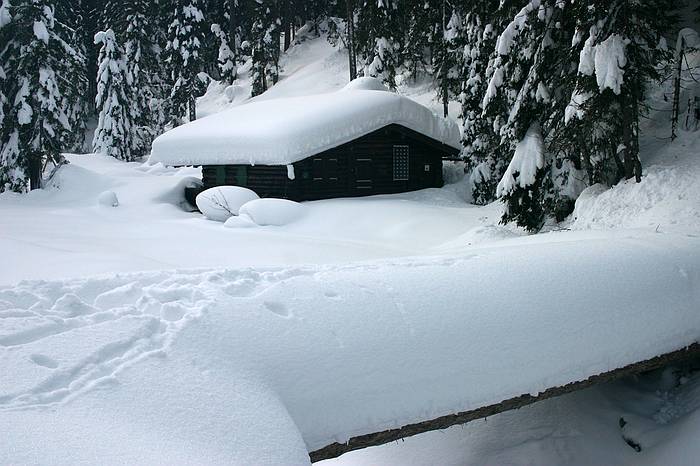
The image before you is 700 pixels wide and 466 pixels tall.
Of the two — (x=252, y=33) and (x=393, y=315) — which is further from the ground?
(x=252, y=33)

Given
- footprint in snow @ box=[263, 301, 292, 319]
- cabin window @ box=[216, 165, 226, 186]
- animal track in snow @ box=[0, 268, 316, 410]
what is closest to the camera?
animal track in snow @ box=[0, 268, 316, 410]

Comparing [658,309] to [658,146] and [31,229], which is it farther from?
[31,229]

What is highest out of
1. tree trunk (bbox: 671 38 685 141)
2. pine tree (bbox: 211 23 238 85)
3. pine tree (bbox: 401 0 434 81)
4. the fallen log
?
pine tree (bbox: 211 23 238 85)

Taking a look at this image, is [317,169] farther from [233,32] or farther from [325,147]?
[233,32]

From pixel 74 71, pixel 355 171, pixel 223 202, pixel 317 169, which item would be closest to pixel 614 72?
pixel 355 171

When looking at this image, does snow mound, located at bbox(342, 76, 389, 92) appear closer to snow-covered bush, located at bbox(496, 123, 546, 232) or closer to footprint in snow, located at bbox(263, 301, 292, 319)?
snow-covered bush, located at bbox(496, 123, 546, 232)

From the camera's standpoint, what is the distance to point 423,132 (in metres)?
24.5

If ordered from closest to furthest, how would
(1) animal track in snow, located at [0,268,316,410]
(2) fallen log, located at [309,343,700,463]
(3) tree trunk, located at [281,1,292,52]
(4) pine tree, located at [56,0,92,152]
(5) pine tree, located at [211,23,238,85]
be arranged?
(1) animal track in snow, located at [0,268,316,410], (2) fallen log, located at [309,343,700,463], (4) pine tree, located at [56,0,92,152], (3) tree trunk, located at [281,1,292,52], (5) pine tree, located at [211,23,238,85]

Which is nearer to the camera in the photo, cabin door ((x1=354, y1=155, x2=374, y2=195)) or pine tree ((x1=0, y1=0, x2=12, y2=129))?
cabin door ((x1=354, y1=155, x2=374, y2=195))

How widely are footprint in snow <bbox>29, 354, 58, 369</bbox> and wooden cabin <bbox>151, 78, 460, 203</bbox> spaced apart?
17351mm

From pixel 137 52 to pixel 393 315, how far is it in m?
44.1

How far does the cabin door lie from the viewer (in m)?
24.0

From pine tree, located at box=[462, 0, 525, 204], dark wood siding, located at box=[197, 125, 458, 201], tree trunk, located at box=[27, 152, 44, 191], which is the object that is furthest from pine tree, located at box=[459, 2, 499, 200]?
tree trunk, located at box=[27, 152, 44, 191]

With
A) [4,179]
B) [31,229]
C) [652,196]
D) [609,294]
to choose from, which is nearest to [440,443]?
[609,294]
